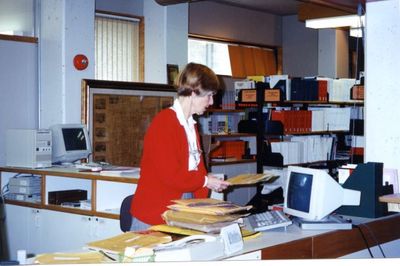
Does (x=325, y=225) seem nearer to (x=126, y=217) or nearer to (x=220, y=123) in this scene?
(x=126, y=217)

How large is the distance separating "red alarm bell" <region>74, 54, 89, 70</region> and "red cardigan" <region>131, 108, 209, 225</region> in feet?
10.6

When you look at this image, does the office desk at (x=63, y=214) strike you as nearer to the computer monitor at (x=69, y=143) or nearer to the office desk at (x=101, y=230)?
the office desk at (x=101, y=230)

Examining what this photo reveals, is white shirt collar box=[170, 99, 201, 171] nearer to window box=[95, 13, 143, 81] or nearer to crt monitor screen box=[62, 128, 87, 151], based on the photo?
crt monitor screen box=[62, 128, 87, 151]

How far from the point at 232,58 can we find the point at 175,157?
6.99 metres

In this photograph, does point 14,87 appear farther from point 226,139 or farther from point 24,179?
point 226,139

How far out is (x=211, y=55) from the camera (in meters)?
9.61

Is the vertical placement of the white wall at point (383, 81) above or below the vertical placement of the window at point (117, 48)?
below

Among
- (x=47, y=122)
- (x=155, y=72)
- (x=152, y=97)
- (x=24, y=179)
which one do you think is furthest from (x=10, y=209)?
(x=155, y=72)

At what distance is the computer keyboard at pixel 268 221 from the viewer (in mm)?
2971

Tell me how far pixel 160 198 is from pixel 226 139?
513 cm

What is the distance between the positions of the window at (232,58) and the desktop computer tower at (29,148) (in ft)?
13.6

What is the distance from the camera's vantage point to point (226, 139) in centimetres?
818

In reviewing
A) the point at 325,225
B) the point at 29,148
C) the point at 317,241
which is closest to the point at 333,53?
the point at 29,148

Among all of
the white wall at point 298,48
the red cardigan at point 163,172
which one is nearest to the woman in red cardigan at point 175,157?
the red cardigan at point 163,172
